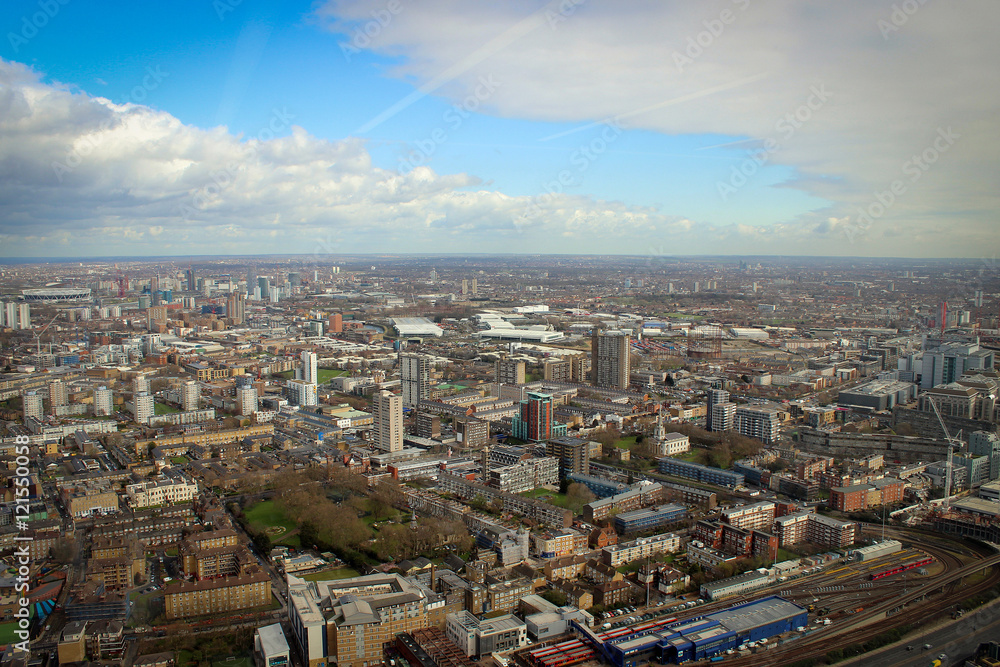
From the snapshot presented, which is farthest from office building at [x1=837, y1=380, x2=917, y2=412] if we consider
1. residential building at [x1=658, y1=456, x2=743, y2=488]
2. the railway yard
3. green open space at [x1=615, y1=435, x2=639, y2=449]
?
the railway yard

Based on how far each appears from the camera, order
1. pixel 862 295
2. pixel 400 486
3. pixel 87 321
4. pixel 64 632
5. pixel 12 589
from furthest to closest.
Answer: pixel 862 295
pixel 87 321
pixel 400 486
pixel 12 589
pixel 64 632

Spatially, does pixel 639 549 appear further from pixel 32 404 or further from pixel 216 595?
pixel 32 404

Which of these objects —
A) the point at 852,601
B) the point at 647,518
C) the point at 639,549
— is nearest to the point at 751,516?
the point at 647,518

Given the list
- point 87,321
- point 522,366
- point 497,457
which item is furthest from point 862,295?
point 87,321

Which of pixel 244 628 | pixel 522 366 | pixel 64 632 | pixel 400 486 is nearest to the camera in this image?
pixel 64 632

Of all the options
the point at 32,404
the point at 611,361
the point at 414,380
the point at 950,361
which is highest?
the point at 950,361

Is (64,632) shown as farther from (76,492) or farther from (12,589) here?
(76,492)
